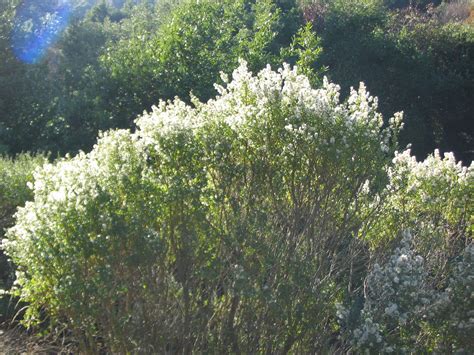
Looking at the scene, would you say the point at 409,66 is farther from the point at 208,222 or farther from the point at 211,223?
the point at 208,222

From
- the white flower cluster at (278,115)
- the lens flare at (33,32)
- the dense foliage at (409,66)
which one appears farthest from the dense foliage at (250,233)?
the dense foliage at (409,66)

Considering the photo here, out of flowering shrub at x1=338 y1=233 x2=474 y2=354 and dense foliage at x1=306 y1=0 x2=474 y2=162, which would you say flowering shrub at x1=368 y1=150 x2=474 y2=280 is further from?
dense foliage at x1=306 y1=0 x2=474 y2=162

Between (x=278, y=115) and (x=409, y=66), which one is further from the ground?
(x=409, y=66)

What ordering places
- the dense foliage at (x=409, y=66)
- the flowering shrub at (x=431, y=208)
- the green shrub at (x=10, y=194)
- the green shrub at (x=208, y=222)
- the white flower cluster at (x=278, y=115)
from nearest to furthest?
the green shrub at (x=208, y=222), the white flower cluster at (x=278, y=115), the flowering shrub at (x=431, y=208), the green shrub at (x=10, y=194), the dense foliage at (x=409, y=66)

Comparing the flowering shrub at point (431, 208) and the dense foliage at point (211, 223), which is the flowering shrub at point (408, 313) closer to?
the dense foliage at point (211, 223)

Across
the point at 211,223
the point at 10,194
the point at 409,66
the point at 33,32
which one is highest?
the point at 409,66

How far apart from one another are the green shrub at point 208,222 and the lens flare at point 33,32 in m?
9.08

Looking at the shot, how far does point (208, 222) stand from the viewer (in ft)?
14.8

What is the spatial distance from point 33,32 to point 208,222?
1024cm

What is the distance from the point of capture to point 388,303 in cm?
501

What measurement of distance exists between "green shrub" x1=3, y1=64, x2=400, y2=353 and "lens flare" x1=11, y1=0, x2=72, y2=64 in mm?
9076

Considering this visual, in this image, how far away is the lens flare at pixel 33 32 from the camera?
1298 centimetres

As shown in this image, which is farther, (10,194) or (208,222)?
(10,194)

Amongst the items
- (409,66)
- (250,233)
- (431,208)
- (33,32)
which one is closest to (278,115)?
(250,233)
